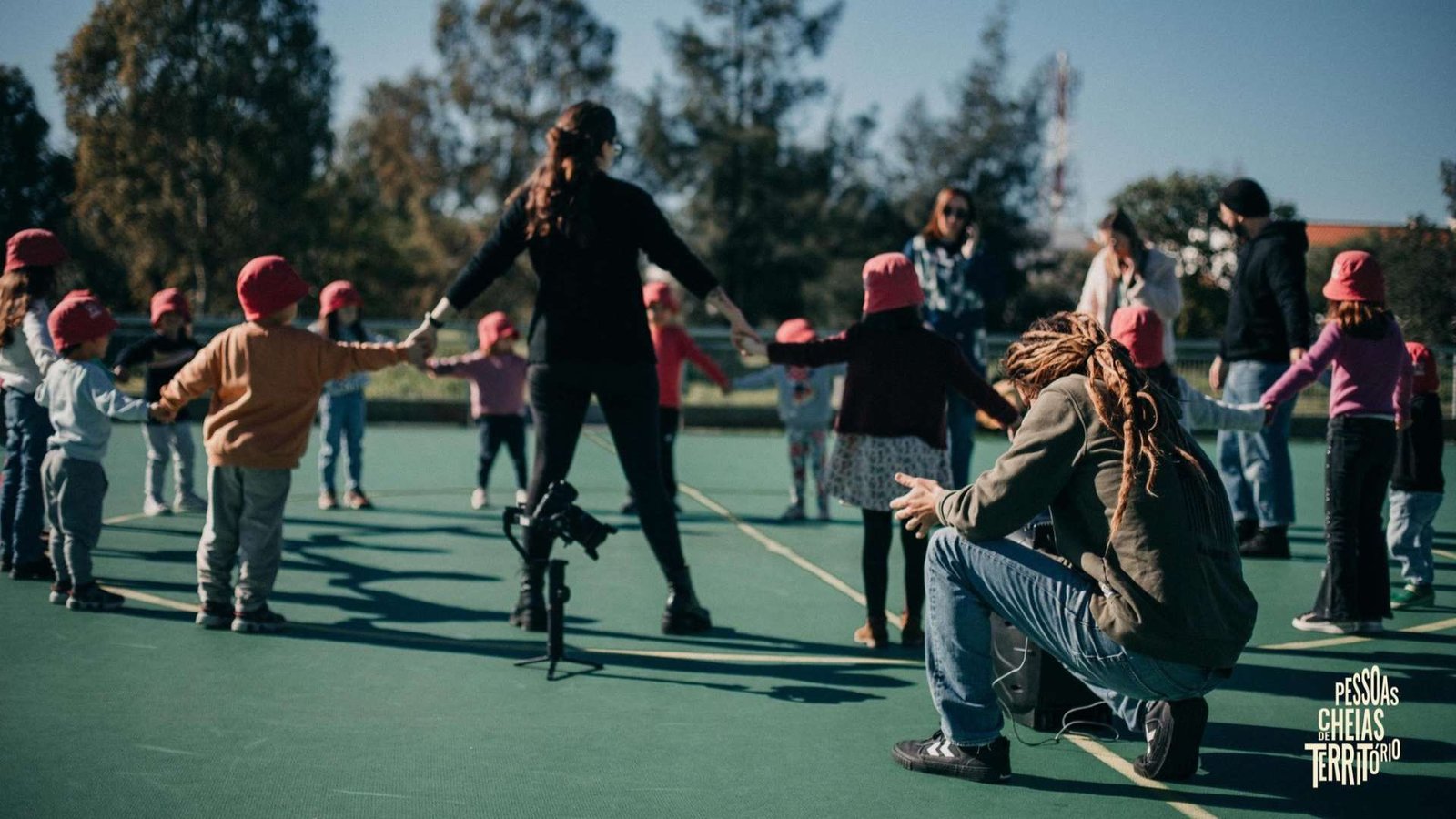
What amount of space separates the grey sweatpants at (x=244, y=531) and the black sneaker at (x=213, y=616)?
25 mm

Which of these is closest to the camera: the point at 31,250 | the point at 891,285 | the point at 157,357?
the point at 891,285

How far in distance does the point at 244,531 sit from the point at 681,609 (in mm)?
2011

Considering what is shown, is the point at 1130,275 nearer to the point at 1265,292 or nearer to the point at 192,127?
the point at 1265,292

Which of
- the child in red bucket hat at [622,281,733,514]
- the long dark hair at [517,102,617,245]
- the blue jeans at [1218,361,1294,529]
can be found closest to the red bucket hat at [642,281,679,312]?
the child in red bucket hat at [622,281,733,514]

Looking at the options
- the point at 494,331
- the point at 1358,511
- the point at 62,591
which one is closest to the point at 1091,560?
the point at 1358,511

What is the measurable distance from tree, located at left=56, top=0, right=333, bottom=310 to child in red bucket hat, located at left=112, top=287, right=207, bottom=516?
106 feet

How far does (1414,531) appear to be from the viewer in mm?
6852

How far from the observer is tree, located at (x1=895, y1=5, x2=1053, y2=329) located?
41312 millimetres

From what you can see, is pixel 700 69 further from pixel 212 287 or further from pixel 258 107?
pixel 212 287

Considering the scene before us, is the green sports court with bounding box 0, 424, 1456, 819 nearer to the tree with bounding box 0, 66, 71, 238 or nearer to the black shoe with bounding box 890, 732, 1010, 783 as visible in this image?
the black shoe with bounding box 890, 732, 1010, 783

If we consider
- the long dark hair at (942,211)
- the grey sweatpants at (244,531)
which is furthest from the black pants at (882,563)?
the long dark hair at (942,211)

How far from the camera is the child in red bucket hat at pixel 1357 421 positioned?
19.2 ft

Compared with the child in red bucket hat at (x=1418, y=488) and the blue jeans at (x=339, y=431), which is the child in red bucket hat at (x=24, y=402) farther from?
the child in red bucket hat at (x=1418, y=488)

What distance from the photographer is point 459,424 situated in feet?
60.6
